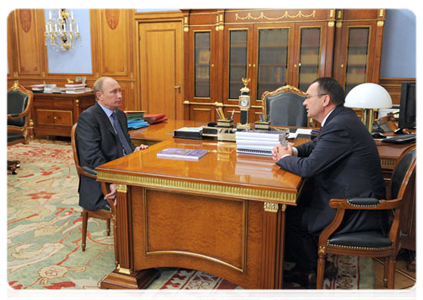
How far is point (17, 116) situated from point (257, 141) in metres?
3.53

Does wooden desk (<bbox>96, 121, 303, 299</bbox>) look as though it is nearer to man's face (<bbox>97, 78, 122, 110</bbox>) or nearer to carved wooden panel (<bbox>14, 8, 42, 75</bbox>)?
man's face (<bbox>97, 78, 122, 110</bbox>)

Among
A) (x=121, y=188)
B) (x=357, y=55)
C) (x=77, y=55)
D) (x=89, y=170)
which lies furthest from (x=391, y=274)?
(x=77, y=55)

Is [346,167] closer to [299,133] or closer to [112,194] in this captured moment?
[299,133]

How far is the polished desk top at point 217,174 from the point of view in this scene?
6.08 ft

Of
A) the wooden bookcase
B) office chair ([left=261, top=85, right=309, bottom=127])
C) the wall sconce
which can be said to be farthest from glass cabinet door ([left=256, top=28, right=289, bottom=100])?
the wall sconce

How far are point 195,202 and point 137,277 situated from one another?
0.60 metres

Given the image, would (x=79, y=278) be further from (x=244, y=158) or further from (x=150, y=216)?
(x=244, y=158)

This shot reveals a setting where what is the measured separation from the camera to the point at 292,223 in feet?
7.41

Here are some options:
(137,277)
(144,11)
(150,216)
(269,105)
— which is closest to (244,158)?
(150,216)

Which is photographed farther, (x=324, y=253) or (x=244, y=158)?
(x=244, y=158)

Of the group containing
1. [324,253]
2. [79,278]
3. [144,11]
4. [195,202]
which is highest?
[144,11]

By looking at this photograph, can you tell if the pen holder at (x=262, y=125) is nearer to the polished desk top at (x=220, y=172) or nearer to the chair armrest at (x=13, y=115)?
the polished desk top at (x=220, y=172)

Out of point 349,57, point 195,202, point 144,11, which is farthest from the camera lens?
point 144,11

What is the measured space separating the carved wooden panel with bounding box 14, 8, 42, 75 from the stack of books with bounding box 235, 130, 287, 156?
260 inches
